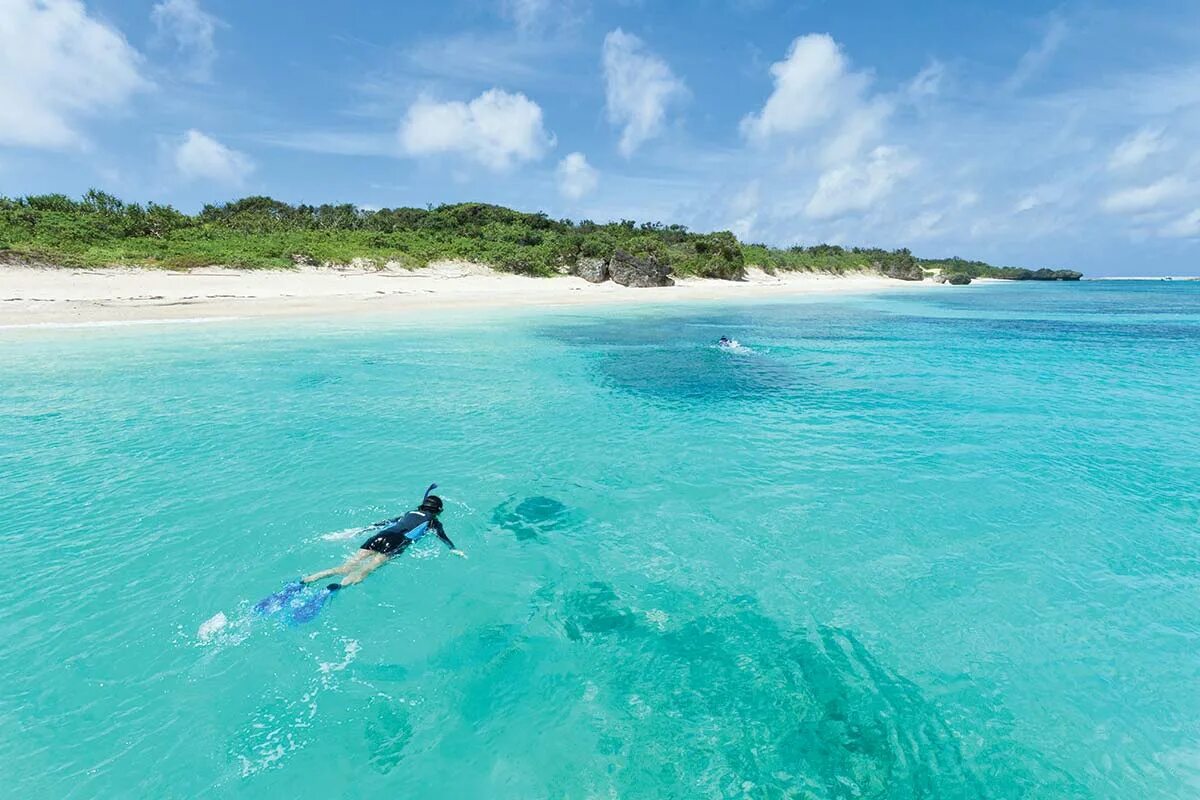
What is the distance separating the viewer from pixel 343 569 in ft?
21.9

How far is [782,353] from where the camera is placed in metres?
23.9

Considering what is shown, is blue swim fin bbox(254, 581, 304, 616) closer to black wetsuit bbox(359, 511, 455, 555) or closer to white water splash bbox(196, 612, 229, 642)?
white water splash bbox(196, 612, 229, 642)

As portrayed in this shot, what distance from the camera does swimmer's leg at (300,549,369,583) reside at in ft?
21.3

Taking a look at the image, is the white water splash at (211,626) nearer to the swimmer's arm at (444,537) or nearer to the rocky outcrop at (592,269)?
the swimmer's arm at (444,537)

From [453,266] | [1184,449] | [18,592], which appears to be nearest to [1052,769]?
[18,592]

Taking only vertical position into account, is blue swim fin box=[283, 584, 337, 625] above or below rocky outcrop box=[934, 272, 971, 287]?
below

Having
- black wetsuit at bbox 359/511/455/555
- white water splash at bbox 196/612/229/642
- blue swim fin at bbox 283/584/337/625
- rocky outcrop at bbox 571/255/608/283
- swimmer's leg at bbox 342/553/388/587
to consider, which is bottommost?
white water splash at bbox 196/612/229/642

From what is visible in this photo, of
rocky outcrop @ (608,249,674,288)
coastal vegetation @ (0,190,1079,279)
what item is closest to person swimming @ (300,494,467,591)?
coastal vegetation @ (0,190,1079,279)

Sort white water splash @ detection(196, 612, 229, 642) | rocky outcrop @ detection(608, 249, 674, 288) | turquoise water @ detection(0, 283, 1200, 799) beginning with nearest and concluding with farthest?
turquoise water @ detection(0, 283, 1200, 799) < white water splash @ detection(196, 612, 229, 642) < rocky outcrop @ detection(608, 249, 674, 288)

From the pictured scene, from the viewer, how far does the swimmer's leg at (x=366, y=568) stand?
656 cm

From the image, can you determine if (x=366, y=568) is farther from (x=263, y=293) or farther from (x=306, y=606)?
(x=263, y=293)

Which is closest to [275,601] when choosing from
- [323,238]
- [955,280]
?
[323,238]

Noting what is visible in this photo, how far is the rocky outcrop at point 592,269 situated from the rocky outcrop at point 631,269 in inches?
32.4

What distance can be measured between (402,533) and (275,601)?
5.19 ft
